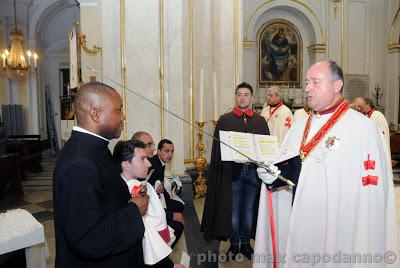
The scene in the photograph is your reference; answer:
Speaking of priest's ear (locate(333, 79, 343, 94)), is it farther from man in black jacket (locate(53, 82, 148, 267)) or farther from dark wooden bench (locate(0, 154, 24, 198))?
dark wooden bench (locate(0, 154, 24, 198))

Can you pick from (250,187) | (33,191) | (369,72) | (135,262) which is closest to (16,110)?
(33,191)

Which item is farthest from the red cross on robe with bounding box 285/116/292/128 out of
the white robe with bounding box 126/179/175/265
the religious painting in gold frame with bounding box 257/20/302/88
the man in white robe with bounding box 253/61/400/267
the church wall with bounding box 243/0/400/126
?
the religious painting in gold frame with bounding box 257/20/302/88

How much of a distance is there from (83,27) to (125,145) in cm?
628

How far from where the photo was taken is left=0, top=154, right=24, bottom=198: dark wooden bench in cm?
640

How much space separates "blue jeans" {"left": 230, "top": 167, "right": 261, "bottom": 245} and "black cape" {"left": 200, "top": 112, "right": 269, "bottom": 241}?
0.40 feet

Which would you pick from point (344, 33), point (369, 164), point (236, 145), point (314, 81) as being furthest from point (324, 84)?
point (344, 33)

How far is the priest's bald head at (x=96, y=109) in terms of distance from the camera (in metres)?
1.60

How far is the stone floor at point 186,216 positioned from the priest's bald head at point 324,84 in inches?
77.2

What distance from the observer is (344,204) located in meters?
2.25

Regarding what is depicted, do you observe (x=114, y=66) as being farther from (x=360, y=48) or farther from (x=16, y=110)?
(x=360, y=48)

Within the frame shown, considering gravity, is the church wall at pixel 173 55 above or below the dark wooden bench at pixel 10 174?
above

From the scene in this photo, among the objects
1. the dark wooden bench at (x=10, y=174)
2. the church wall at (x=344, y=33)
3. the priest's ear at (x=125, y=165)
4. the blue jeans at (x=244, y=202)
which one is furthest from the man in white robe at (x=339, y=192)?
the church wall at (x=344, y=33)

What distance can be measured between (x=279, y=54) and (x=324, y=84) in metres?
11.5

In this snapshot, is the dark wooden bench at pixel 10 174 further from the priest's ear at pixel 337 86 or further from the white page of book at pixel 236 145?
the priest's ear at pixel 337 86
